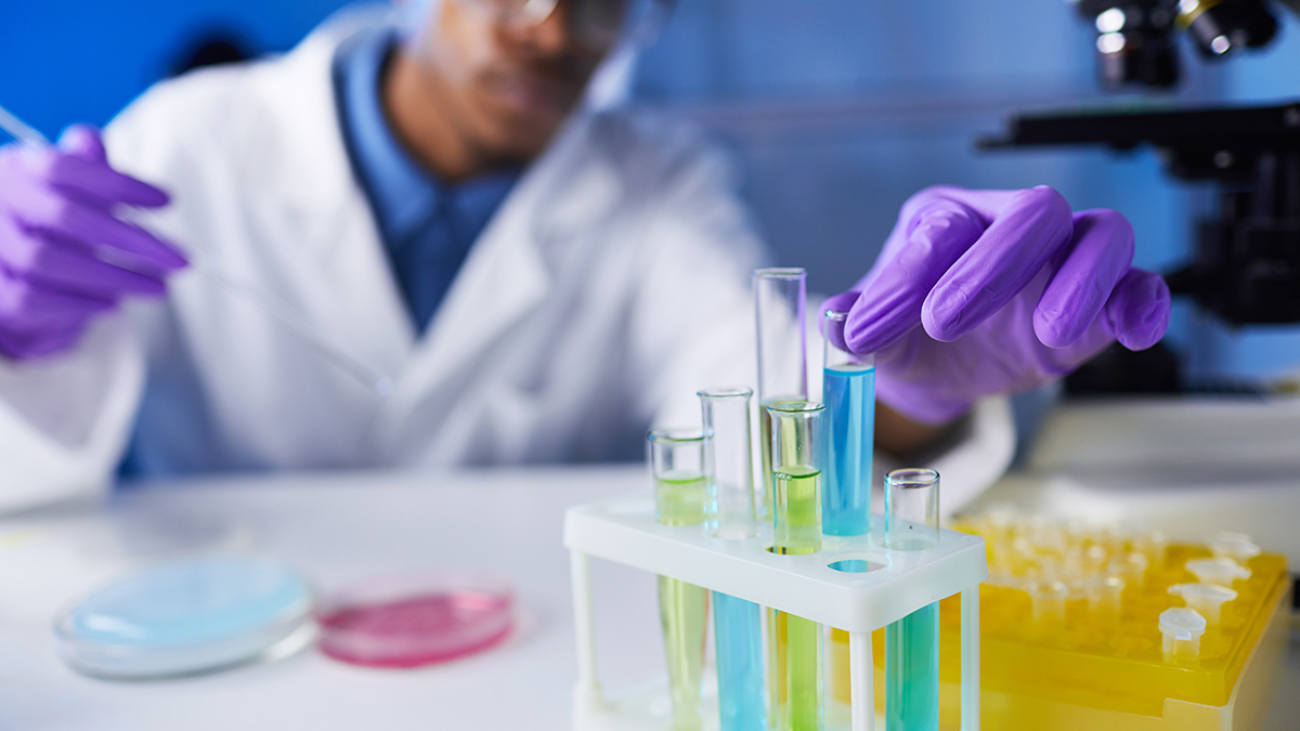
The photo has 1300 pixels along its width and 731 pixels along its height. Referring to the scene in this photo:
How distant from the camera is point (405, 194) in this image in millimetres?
1408

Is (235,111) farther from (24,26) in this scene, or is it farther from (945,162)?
(945,162)

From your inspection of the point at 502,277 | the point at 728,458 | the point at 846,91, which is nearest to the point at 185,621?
the point at 728,458

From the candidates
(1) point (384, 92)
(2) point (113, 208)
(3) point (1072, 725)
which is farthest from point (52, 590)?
(1) point (384, 92)

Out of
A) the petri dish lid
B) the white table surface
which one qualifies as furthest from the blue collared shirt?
the petri dish lid

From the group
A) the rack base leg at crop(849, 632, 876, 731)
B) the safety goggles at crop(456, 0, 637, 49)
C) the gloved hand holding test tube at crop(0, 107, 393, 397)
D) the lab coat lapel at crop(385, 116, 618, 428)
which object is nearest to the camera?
the rack base leg at crop(849, 632, 876, 731)

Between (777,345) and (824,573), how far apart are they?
13 cm

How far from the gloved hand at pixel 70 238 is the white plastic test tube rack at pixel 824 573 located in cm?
63

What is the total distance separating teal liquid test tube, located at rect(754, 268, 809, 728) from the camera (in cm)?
43

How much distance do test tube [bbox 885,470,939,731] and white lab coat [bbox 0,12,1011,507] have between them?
0.82m

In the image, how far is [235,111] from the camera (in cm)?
138

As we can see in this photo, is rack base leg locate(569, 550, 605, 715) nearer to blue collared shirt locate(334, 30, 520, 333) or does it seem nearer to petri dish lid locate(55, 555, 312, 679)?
petri dish lid locate(55, 555, 312, 679)

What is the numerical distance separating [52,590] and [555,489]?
48cm

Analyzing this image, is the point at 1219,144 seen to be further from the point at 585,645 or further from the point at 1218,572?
the point at 585,645

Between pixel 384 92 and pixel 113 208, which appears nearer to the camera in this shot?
pixel 113 208
